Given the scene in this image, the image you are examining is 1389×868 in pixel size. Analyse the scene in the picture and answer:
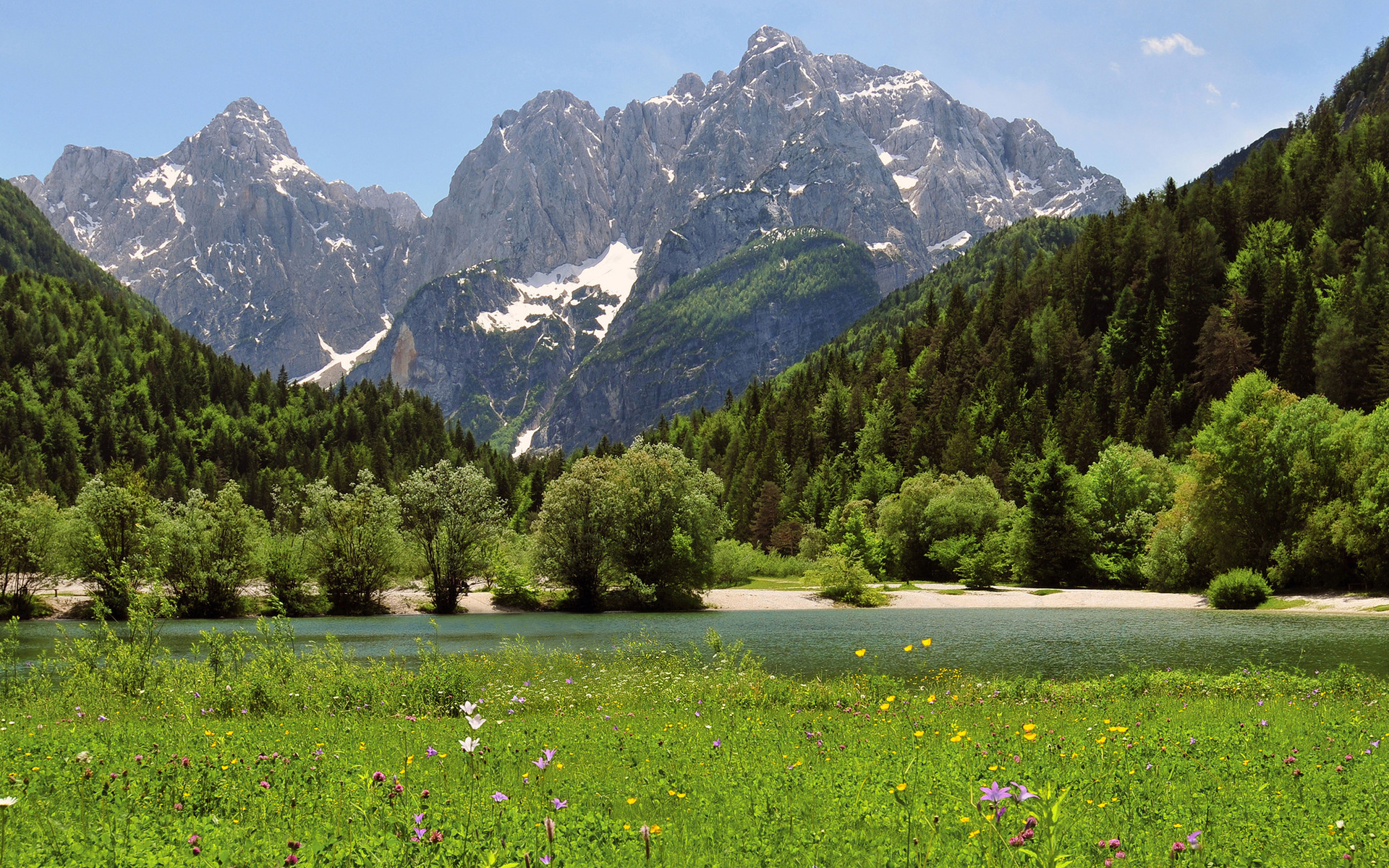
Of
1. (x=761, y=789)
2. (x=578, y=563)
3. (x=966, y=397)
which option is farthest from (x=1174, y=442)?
(x=761, y=789)

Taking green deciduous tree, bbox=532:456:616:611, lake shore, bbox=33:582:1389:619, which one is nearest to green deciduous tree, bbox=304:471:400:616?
lake shore, bbox=33:582:1389:619

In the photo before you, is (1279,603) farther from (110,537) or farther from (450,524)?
(110,537)

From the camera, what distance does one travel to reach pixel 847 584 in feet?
235

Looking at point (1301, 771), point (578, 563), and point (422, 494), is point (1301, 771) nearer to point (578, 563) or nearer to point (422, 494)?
point (578, 563)

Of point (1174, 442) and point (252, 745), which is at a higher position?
point (1174, 442)

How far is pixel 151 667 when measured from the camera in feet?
59.7

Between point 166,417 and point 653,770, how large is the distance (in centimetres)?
18361

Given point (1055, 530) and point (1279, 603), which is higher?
point (1055, 530)

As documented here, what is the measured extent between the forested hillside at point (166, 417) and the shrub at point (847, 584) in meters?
84.3

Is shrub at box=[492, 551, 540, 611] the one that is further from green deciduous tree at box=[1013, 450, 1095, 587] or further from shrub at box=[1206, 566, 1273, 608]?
shrub at box=[1206, 566, 1273, 608]

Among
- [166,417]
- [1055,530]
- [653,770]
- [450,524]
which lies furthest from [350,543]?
[166,417]

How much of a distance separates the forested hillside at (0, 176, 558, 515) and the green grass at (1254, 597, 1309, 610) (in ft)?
379

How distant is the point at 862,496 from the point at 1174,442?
128 ft

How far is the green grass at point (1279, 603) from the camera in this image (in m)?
49.9
